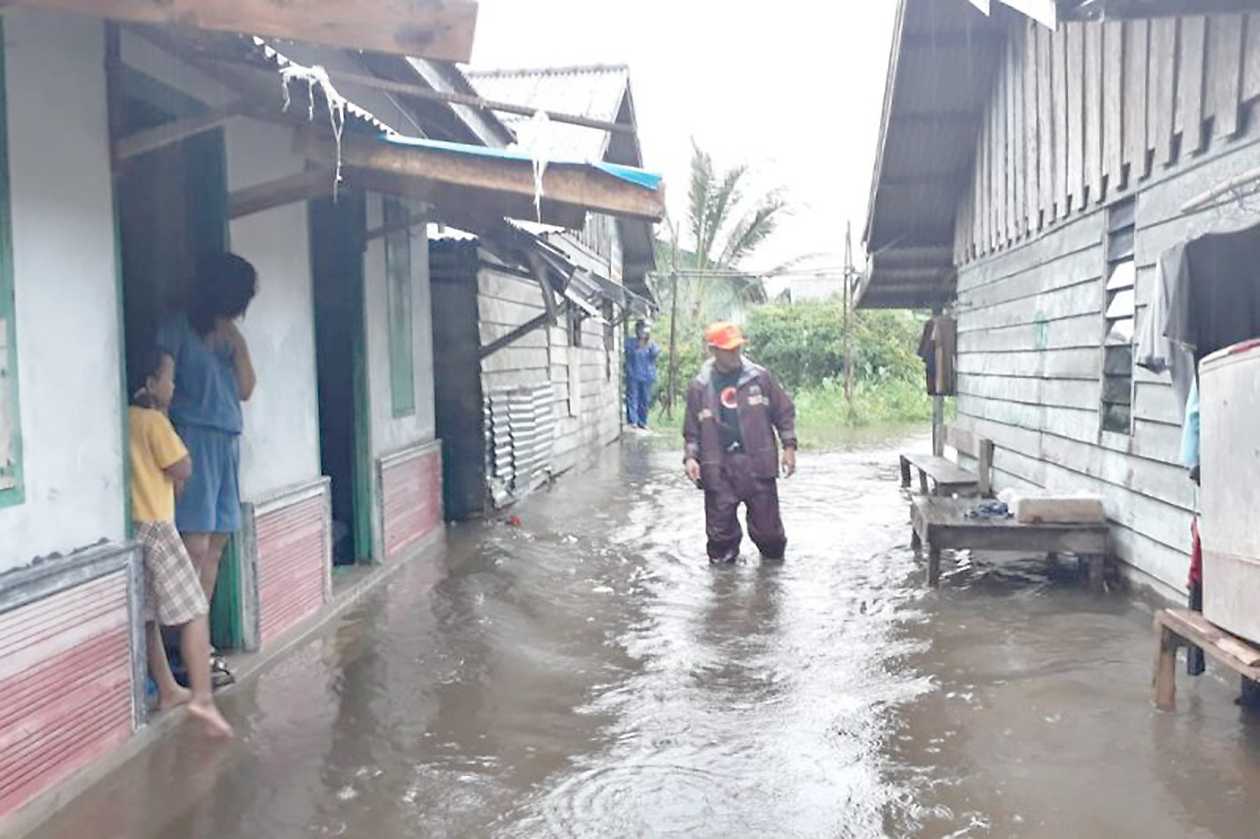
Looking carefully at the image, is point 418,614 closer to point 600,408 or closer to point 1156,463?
point 1156,463

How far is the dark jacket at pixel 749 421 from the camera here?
26.2ft

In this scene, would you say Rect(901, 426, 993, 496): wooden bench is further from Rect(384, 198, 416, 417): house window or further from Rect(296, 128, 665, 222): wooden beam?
Rect(296, 128, 665, 222): wooden beam

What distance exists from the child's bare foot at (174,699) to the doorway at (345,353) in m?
3.01

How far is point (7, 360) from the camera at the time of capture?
3.48m

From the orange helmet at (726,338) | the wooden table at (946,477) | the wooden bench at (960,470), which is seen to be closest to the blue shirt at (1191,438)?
the orange helmet at (726,338)

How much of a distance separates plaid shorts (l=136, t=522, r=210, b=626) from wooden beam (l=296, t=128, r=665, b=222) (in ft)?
5.96

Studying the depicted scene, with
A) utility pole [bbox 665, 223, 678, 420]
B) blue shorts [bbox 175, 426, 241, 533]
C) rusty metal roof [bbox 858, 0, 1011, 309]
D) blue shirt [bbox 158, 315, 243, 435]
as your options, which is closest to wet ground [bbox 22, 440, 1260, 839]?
blue shorts [bbox 175, 426, 241, 533]

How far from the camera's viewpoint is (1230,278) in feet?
15.7

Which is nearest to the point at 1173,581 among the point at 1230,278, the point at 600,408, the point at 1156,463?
the point at 1156,463

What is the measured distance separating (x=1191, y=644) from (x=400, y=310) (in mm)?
5942

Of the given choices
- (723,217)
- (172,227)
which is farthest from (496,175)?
(723,217)

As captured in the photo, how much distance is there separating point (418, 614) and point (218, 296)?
2556 mm

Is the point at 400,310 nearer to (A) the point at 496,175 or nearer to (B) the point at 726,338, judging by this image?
(B) the point at 726,338

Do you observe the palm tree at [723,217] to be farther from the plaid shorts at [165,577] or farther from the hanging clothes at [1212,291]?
the plaid shorts at [165,577]
